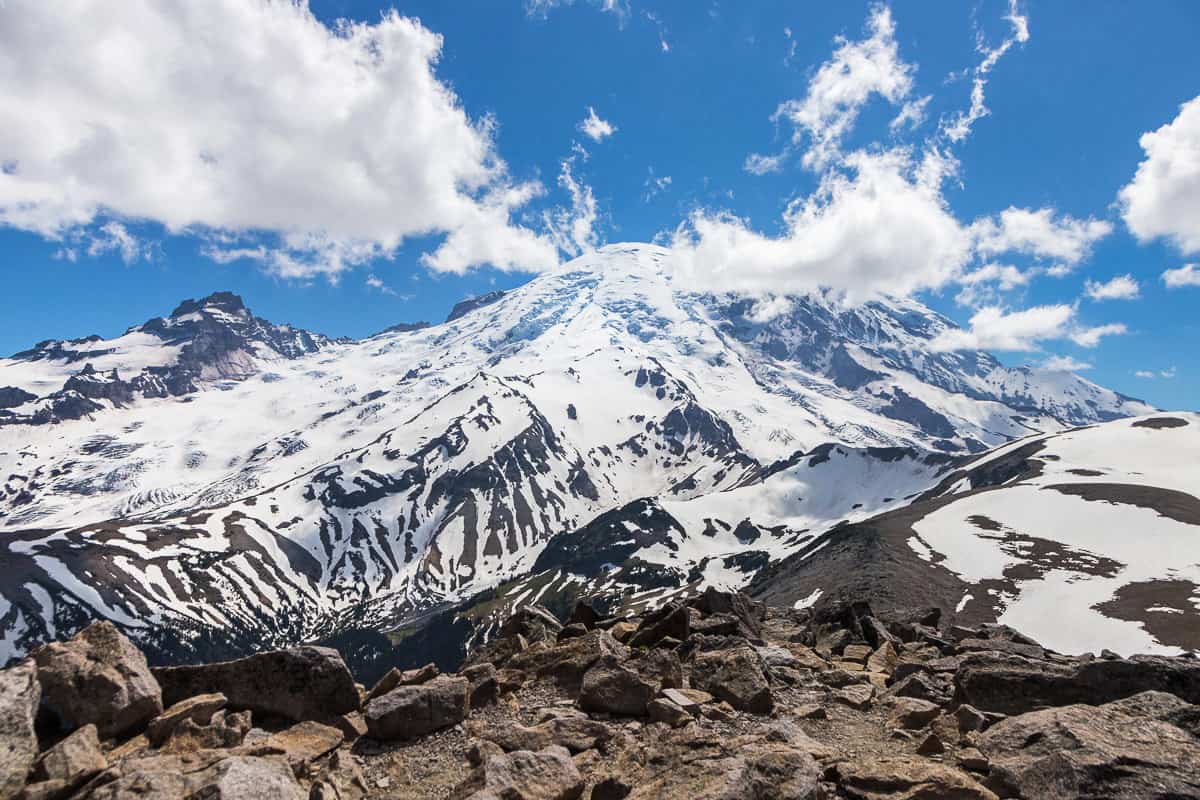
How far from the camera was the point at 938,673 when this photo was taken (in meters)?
18.1

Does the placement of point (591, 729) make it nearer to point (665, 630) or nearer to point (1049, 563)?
point (665, 630)

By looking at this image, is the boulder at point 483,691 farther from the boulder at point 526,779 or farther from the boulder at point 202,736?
the boulder at point 202,736

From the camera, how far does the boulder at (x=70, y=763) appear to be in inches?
360

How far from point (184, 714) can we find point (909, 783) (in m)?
13.1

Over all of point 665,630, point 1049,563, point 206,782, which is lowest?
point 1049,563

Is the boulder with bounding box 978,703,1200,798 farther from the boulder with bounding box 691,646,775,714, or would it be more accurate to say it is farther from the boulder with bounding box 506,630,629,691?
the boulder with bounding box 506,630,629,691

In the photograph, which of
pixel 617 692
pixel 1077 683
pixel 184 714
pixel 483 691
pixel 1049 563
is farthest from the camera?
pixel 1049 563

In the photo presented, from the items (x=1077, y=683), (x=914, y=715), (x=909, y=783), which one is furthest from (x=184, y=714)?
(x=1077, y=683)

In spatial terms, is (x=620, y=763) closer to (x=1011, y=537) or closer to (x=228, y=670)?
(x=228, y=670)

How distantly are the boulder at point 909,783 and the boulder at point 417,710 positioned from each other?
7.94 m

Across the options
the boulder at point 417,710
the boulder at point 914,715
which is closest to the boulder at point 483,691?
the boulder at point 417,710

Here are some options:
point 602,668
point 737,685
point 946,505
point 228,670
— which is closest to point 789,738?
point 737,685

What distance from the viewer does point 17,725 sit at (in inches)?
384

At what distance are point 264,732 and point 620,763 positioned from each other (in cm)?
729
